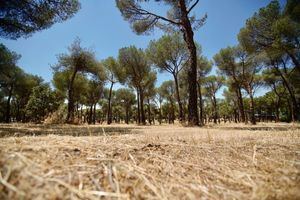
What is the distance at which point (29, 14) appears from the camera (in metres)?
8.89

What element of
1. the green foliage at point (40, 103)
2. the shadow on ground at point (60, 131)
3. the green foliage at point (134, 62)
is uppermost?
the green foliage at point (134, 62)

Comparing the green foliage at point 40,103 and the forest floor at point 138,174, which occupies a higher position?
the green foliage at point 40,103

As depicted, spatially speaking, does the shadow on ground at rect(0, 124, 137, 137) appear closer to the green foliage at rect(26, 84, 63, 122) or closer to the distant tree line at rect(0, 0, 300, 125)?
the distant tree line at rect(0, 0, 300, 125)

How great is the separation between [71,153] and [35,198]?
589 millimetres

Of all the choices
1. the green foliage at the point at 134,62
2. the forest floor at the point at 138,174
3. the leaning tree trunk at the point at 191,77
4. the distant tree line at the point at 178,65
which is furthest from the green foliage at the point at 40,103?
the forest floor at the point at 138,174

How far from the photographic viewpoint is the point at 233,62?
83.5 feet

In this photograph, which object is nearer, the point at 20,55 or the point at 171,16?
the point at 171,16

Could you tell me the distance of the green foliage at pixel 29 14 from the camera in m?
8.45

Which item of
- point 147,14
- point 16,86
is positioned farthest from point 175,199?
point 16,86

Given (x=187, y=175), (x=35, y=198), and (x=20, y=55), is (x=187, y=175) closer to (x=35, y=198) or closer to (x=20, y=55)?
(x=35, y=198)

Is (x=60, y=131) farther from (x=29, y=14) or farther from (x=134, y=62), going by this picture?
(x=134, y=62)

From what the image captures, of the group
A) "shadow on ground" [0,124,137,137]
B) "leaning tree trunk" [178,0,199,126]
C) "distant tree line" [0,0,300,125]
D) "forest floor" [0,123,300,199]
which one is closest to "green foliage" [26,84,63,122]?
"distant tree line" [0,0,300,125]

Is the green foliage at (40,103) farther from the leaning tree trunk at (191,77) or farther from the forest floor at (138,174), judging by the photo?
the forest floor at (138,174)

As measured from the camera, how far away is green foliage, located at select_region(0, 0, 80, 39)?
8445mm
